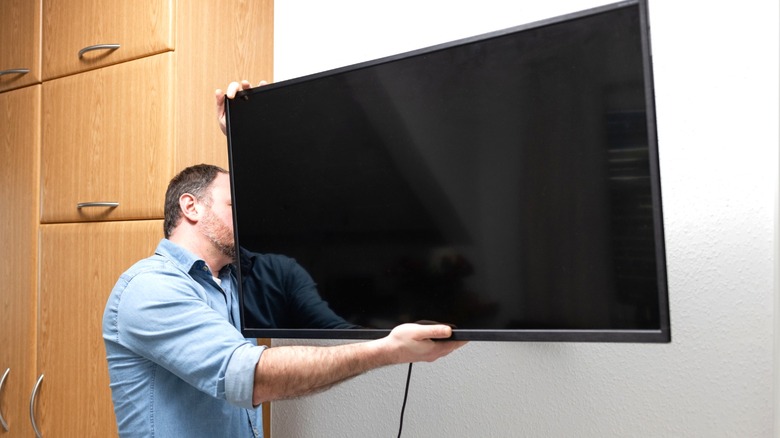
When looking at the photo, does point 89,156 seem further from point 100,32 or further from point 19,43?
point 19,43

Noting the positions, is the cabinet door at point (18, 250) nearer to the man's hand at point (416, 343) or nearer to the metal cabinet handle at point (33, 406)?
the metal cabinet handle at point (33, 406)

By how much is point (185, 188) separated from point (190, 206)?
0.15 feet

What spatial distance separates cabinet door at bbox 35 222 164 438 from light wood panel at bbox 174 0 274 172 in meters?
0.23

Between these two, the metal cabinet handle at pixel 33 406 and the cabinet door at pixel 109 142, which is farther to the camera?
the metal cabinet handle at pixel 33 406

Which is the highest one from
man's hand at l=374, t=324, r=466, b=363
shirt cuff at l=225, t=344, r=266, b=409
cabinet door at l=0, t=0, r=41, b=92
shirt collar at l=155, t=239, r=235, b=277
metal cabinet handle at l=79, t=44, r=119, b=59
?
cabinet door at l=0, t=0, r=41, b=92

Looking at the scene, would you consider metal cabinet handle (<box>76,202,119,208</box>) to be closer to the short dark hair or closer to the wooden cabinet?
the wooden cabinet

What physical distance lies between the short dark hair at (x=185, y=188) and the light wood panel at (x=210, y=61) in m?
0.11

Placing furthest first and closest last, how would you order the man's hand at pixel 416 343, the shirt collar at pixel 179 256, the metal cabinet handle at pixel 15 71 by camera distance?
the metal cabinet handle at pixel 15 71, the shirt collar at pixel 179 256, the man's hand at pixel 416 343

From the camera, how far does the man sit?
115 centimetres

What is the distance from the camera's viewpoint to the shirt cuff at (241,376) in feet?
3.82

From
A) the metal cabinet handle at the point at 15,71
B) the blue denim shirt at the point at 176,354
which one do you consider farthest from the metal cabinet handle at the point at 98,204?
the metal cabinet handle at the point at 15,71

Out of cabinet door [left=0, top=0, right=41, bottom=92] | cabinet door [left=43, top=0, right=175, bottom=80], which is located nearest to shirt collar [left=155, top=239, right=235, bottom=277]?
cabinet door [left=43, top=0, right=175, bottom=80]

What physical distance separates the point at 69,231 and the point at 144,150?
36 centimetres

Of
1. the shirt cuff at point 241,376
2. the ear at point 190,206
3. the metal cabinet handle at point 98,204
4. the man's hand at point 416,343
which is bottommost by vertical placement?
the shirt cuff at point 241,376
